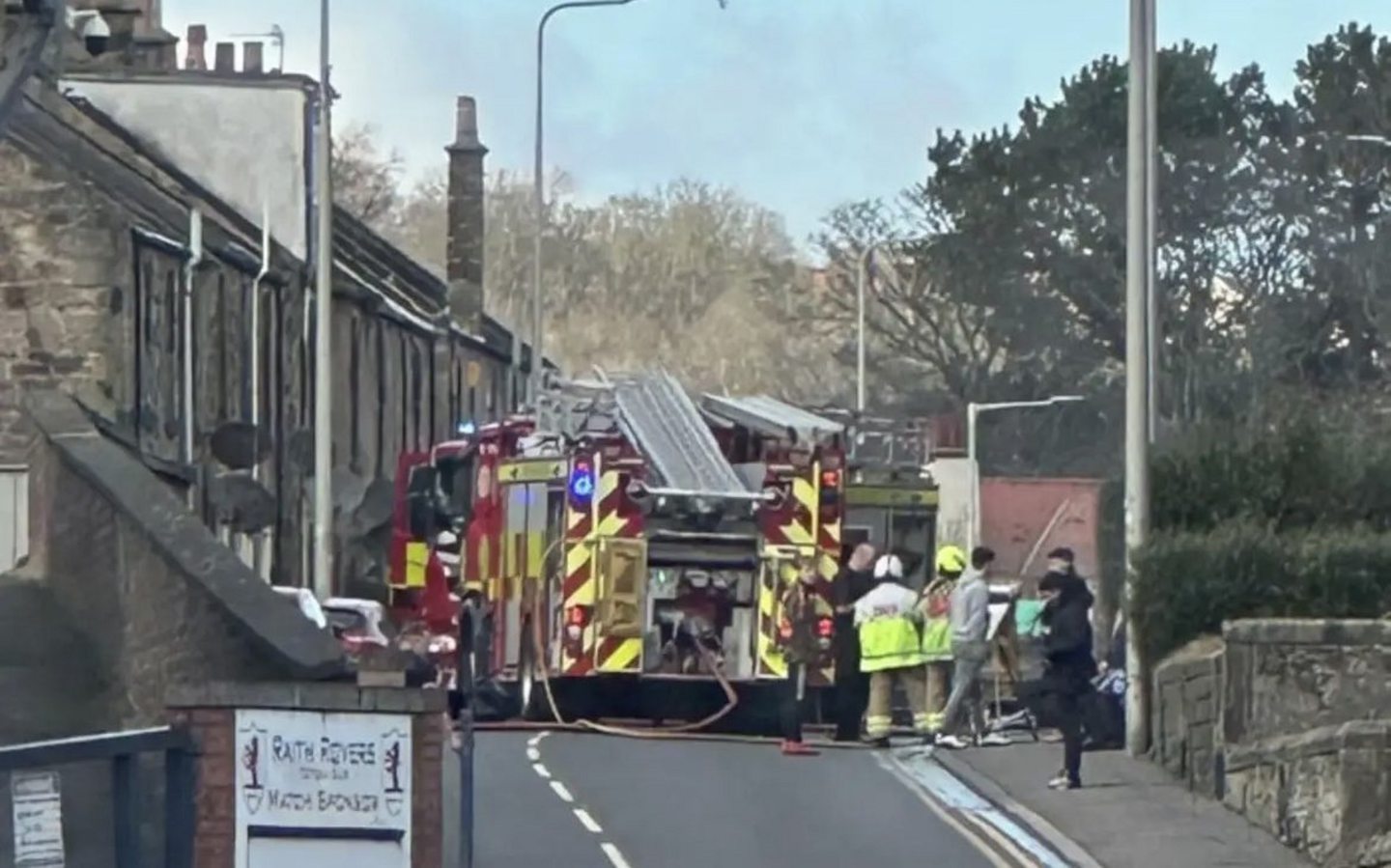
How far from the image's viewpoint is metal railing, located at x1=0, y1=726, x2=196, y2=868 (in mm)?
12195

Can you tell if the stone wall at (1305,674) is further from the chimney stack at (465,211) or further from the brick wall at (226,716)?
the chimney stack at (465,211)

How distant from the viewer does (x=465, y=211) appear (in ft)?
180

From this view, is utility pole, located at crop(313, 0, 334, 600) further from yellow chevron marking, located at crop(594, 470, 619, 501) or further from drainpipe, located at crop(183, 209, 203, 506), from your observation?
yellow chevron marking, located at crop(594, 470, 619, 501)

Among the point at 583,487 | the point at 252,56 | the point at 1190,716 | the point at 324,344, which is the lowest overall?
the point at 1190,716

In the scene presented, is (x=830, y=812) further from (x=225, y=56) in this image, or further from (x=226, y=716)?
(x=225, y=56)

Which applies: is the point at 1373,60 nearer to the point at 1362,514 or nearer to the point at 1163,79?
the point at 1163,79

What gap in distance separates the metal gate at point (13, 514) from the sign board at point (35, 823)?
29.1 feet

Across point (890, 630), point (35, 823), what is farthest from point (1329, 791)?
point (35, 823)

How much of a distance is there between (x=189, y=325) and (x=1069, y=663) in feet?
57.0

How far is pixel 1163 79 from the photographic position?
64.4m

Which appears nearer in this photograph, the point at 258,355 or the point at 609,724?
the point at 609,724

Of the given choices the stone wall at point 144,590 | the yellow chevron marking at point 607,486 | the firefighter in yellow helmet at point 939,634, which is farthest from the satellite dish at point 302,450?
Result: the stone wall at point 144,590

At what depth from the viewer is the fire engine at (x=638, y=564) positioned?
91.6 ft

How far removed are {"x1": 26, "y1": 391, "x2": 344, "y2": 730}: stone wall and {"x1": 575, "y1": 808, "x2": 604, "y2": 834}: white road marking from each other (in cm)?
518
